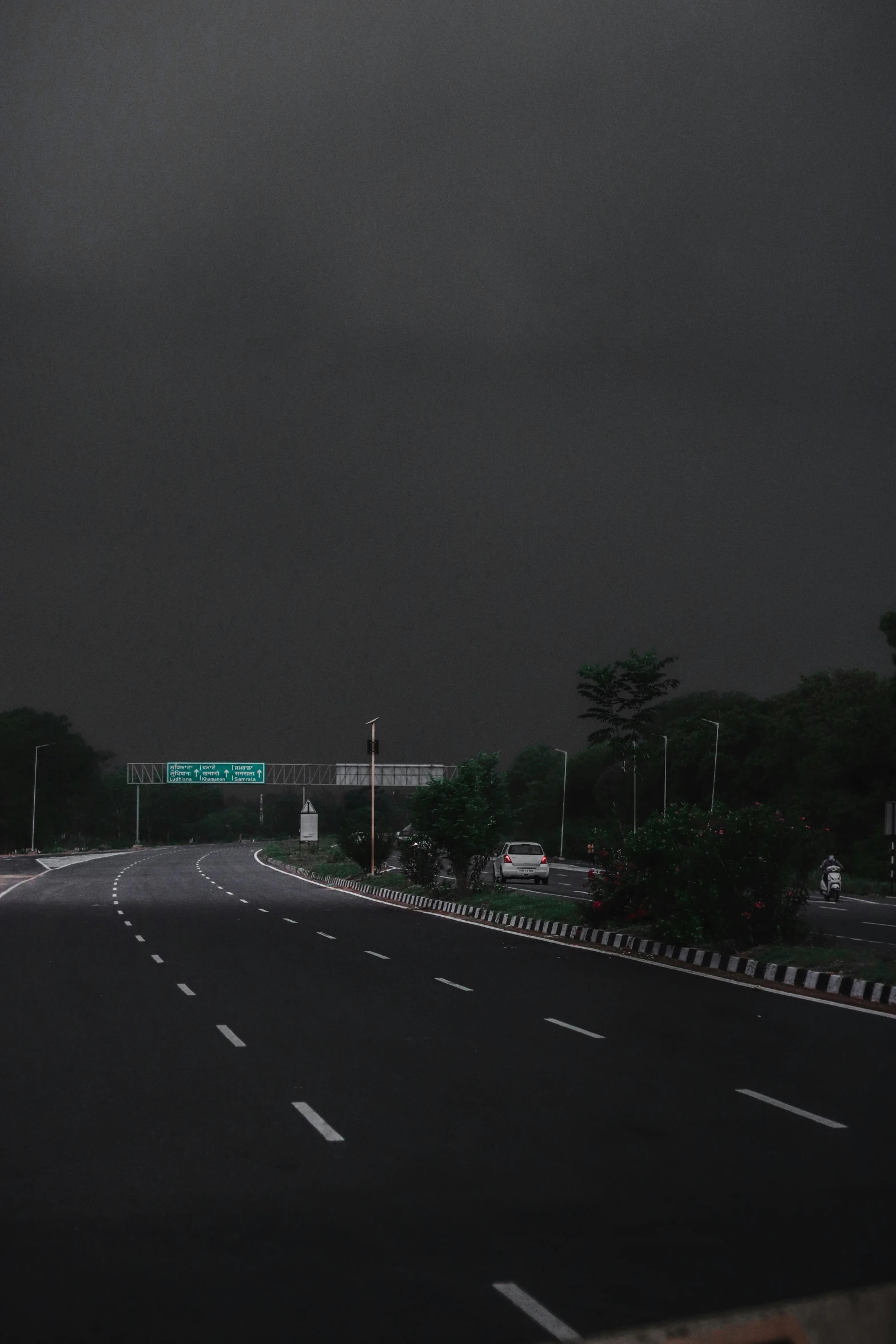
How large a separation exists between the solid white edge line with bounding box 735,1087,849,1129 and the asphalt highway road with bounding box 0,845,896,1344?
46 mm

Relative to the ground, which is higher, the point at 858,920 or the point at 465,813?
the point at 465,813

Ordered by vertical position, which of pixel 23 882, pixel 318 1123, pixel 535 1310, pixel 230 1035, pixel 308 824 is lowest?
pixel 23 882

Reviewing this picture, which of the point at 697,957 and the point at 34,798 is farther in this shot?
the point at 34,798

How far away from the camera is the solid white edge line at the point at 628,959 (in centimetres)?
1820

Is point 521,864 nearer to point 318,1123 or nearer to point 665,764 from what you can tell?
point 665,764

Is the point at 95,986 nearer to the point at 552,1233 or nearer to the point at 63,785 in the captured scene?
the point at 552,1233

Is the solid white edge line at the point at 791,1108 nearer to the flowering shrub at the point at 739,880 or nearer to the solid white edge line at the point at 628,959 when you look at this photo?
the solid white edge line at the point at 628,959

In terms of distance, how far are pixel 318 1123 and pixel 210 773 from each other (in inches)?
4306

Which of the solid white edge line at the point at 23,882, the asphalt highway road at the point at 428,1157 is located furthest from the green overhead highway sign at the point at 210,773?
the asphalt highway road at the point at 428,1157

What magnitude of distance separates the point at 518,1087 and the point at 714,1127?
88.5 inches

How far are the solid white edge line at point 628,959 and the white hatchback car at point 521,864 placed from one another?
750 cm

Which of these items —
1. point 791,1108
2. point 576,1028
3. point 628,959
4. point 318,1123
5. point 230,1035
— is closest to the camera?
point 318,1123

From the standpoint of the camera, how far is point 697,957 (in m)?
24.3

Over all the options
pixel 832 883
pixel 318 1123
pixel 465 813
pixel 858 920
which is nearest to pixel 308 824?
pixel 465 813
